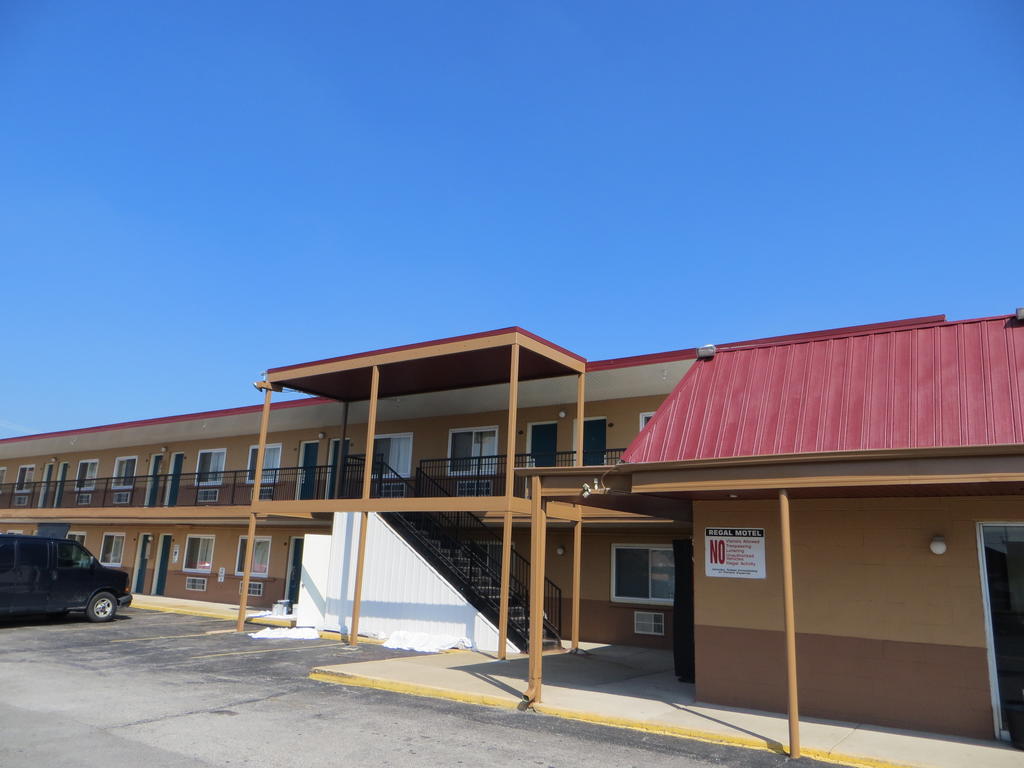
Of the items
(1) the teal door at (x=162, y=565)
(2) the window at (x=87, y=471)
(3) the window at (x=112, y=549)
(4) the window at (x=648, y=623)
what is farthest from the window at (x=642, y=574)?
(2) the window at (x=87, y=471)

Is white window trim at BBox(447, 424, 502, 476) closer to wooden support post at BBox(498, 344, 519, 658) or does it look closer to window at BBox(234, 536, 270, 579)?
wooden support post at BBox(498, 344, 519, 658)

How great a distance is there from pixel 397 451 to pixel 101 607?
8.38 meters

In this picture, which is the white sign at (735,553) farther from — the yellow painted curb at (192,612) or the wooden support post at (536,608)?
the yellow painted curb at (192,612)

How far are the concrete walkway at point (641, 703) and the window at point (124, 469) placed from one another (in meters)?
19.8

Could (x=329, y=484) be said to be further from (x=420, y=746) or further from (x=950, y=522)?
(x=950, y=522)

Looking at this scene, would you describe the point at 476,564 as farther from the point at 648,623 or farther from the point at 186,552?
the point at 186,552

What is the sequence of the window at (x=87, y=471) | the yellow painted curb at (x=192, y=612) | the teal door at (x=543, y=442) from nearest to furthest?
the teal door at (x=543, y=442)
the yellow painted curb at (x=192, y=612)
the window at (x=87, y=471)

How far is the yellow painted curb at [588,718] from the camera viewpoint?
7.37 meters

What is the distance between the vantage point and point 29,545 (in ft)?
54.6

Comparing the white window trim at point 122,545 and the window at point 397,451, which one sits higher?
the window at point 397,451

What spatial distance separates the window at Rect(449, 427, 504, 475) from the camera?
19797mm

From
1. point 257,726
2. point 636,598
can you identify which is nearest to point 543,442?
point 636,598

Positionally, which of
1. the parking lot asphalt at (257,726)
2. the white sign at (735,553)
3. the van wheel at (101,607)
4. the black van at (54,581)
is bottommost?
the parking lot asphalt at (257,726)

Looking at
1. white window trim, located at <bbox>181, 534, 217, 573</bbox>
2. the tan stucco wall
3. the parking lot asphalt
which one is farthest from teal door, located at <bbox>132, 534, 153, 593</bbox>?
the tan stucco wall
